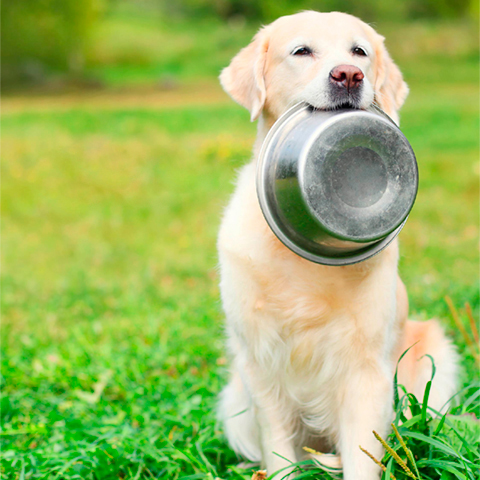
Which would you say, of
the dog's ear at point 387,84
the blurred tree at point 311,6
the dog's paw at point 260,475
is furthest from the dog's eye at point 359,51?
the blurred tree at point 311,6

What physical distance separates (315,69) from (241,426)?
5.40 feet

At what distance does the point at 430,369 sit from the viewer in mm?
2600

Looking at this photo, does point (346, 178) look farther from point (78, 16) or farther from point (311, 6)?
point (78, 16)

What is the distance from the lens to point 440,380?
2617mm

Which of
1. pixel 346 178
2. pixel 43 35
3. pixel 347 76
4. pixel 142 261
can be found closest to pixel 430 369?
pixel 346 178

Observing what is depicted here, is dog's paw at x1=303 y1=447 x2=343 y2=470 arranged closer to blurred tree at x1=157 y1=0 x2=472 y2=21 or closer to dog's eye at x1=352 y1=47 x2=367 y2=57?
dog's eye at x1=352 y1=47 x2=367 y2=57

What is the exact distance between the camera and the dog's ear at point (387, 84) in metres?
2.33

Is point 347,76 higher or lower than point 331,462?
higher

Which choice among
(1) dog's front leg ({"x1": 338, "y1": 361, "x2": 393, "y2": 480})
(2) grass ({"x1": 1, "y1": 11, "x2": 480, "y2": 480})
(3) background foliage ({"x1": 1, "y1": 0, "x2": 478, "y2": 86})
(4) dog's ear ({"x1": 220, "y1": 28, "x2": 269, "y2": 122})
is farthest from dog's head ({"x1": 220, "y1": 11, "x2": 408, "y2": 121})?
(3) background foliage ({"x1": 1, "y1": 0, "x2": 478, "y2": 86})

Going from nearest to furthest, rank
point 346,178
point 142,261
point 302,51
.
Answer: point 346,178 < point 302,51 < point 142,261

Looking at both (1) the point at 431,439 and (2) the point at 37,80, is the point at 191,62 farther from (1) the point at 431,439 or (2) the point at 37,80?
(1) the point at 431,439

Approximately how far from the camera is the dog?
213cm

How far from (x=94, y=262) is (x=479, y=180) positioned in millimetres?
5900

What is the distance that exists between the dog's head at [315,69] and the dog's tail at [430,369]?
1094 millimetres
